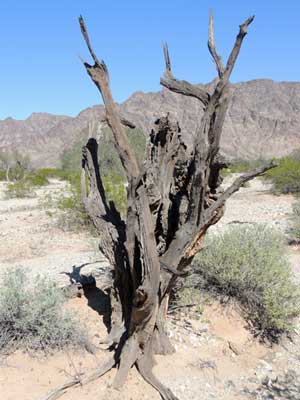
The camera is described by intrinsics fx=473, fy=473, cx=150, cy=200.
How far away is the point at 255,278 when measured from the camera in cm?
653

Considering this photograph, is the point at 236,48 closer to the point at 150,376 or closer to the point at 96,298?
the point at 150,376

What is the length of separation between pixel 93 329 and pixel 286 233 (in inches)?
276

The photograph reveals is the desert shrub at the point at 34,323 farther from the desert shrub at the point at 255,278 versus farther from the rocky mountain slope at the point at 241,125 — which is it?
the rocky mountain slope at the point at 241,125

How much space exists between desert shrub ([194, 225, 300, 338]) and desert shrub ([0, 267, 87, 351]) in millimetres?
1991

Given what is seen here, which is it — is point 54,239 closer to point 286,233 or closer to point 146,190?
point 286,233

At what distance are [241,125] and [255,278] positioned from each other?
95.7m

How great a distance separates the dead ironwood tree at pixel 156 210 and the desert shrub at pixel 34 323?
0.52m

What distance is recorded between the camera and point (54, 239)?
38.3 feet

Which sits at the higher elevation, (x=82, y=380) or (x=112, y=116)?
(x=112, y=116)

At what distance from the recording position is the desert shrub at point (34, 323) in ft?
17.3

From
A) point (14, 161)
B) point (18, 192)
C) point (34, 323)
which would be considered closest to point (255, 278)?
point (34, 323)

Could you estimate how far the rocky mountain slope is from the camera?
90375mm

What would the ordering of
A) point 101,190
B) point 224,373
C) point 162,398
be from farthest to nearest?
point 101,190 → point 224,373 → point 162,398

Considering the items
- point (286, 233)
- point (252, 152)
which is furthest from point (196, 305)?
point (252, 152)
